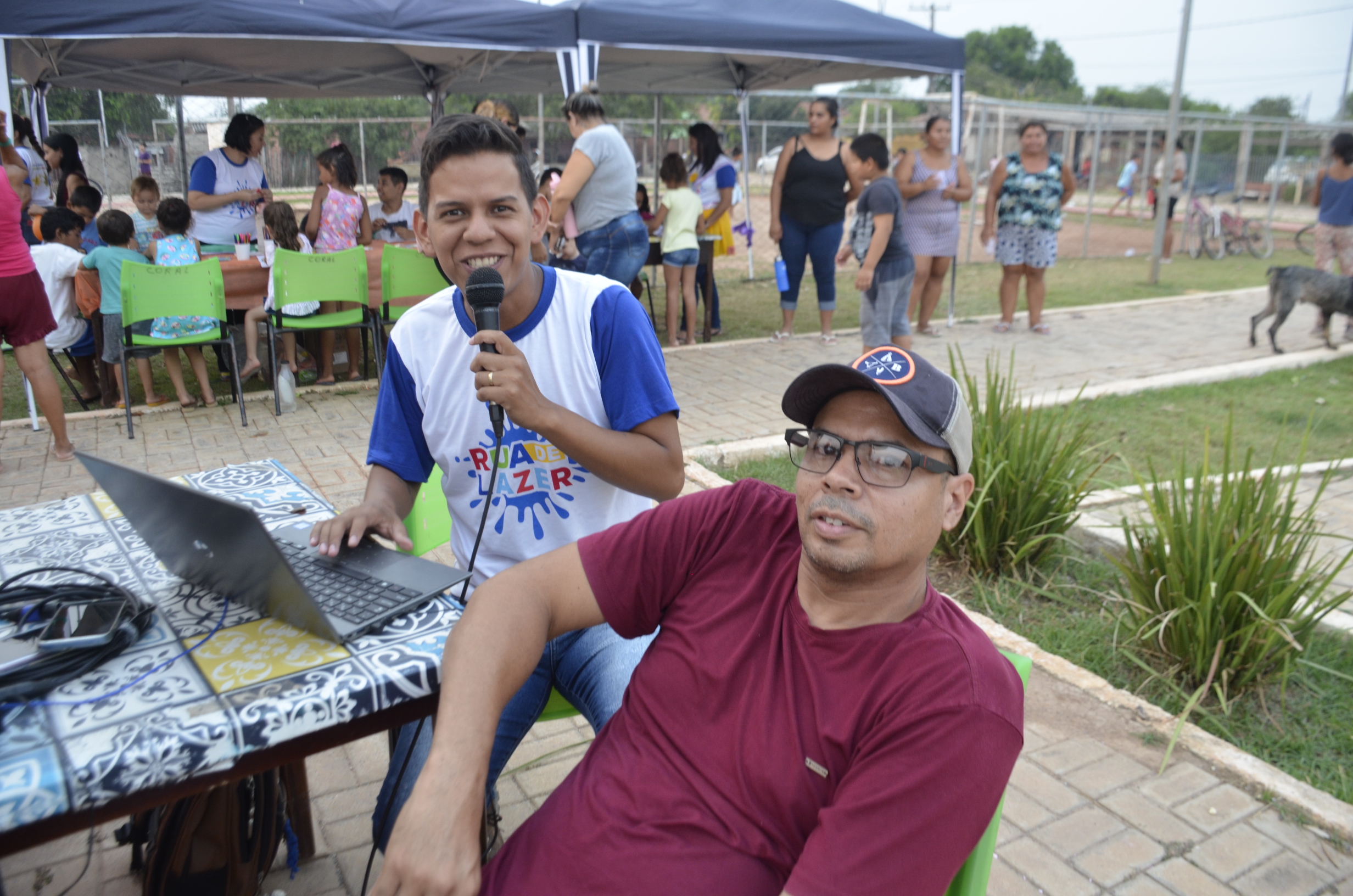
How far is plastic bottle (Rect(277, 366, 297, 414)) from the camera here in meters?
6.83

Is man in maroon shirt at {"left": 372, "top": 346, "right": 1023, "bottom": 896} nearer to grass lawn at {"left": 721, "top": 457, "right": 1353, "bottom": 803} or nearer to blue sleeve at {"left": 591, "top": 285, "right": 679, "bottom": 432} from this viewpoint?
blue sleeve at {"left": 591, "top": 285, "right": 679, "bottom": 432}

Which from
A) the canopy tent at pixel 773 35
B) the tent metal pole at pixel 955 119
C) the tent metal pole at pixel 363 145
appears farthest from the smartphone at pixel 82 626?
the tent metal pole at pixel 363 145

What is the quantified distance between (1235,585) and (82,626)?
344cm

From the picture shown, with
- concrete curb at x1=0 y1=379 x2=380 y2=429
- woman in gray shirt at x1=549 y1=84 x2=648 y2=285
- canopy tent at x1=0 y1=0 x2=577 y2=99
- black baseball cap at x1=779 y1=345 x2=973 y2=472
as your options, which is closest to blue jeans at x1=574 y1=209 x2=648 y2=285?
woman in gray shirt at x1=549 y1=84 x2=648 y2=285

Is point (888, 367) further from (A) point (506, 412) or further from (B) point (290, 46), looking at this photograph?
(B) point (290, 46)

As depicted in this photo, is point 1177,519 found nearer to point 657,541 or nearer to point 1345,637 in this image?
point 1345,637

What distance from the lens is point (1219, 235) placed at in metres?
17.6

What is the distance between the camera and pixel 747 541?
184 centimetres

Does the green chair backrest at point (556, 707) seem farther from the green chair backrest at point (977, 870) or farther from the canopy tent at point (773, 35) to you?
the canopy tent at point (773, 35)

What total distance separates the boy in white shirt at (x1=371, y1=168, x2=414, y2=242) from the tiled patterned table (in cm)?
823

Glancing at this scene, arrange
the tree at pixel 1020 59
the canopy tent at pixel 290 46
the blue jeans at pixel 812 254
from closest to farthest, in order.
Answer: the canopy tent at pixel 290 46
the blue jeans at pixel 812 254
the tree at pixel 1020 59

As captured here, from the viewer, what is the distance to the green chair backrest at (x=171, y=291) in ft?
20.5

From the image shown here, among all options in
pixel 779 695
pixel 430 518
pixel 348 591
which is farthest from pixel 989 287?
pixel 348 591

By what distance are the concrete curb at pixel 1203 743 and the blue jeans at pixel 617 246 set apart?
4.51 m
